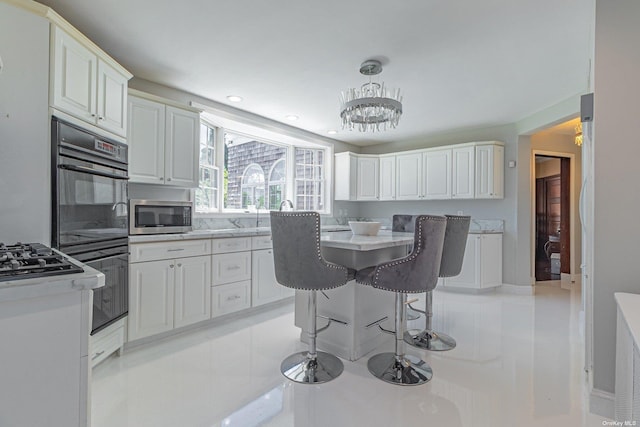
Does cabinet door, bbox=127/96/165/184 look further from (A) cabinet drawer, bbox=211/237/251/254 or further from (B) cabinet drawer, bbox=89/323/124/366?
(B) cabinet drawer, bbox=89/323/124/366

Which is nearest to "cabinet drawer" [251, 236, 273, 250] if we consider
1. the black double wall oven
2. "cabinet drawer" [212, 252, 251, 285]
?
"cabinet drawer" [212, 252, 251, 285]

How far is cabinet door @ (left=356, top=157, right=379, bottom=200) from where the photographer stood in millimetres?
Answer: 5719

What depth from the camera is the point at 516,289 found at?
4.48 metres

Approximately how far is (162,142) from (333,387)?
2635 mm

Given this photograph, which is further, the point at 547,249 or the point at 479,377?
the point at 547,249

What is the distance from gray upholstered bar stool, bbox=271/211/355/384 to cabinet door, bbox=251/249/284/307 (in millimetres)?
1359

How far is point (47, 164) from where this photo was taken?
180 cm

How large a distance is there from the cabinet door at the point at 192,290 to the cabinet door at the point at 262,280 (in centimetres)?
55

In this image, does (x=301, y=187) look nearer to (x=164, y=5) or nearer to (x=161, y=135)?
(x=161, y=135)

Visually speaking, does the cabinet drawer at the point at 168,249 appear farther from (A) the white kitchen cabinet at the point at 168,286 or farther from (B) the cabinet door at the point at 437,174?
(B) the cabinet door at the point at 437,174

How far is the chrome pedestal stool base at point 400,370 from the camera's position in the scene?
6.82 ft

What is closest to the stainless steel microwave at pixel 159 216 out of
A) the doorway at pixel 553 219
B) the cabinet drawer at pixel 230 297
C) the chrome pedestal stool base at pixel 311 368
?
the cabinet drawer at pixel 230 297

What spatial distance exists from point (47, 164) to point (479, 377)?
3059mm

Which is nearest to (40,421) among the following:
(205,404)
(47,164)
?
(205,404)
